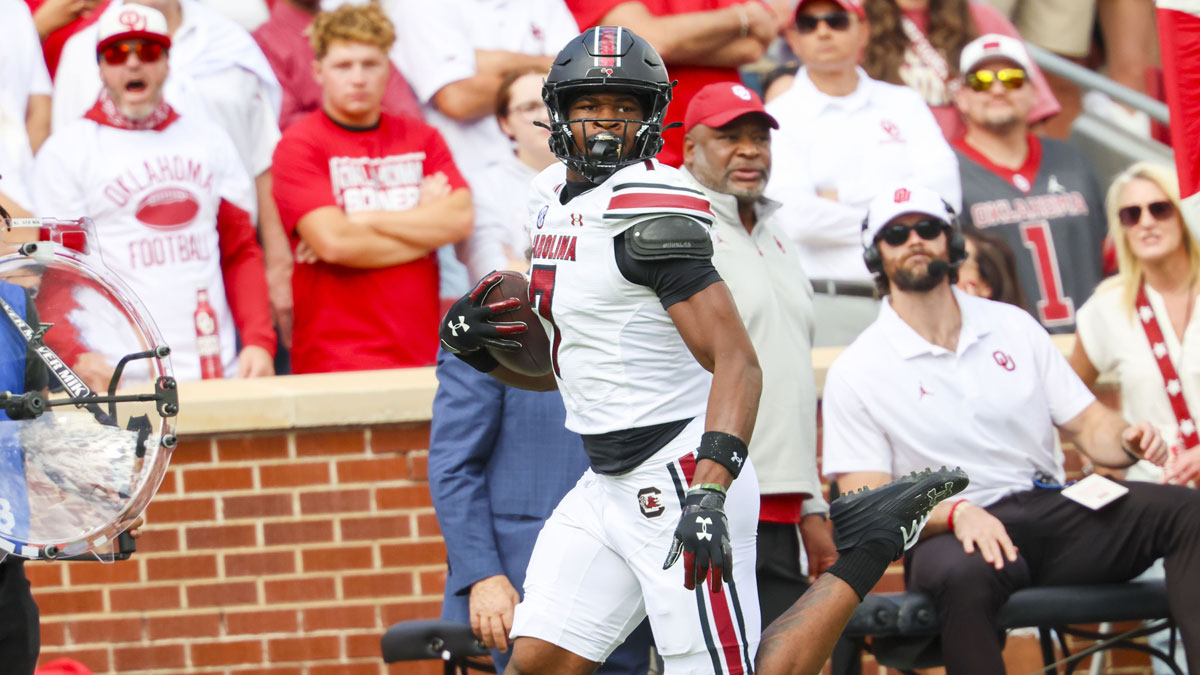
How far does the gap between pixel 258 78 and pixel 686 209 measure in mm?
3538

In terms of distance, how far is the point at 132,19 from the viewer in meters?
6.13

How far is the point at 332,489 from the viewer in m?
5.94

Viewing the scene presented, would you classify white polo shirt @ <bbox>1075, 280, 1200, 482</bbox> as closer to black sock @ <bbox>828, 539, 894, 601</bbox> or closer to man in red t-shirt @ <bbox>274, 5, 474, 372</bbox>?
black sock @ <bbox>828, 539, 894, 601</bbox>

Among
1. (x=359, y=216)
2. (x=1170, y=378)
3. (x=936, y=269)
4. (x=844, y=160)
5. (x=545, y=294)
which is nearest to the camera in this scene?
(x=545, y=294)

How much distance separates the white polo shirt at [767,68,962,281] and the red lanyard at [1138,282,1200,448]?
123cm

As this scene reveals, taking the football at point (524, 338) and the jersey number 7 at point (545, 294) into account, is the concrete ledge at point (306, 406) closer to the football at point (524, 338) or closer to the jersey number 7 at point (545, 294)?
the football at point (524, 338)

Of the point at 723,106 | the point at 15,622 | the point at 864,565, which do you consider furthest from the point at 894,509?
the point at 15,622

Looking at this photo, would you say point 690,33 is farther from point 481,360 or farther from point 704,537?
point 704,537

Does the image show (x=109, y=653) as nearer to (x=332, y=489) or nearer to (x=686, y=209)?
(x=332, y=489)

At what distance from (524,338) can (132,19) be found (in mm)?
2908

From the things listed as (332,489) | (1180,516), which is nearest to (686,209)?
(1180,516)

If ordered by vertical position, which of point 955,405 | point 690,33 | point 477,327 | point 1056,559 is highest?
point 690,33

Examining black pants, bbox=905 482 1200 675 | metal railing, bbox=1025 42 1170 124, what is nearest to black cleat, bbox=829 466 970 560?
black pants, bbox=905 482 1200 675

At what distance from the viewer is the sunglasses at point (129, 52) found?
6.13 metres
